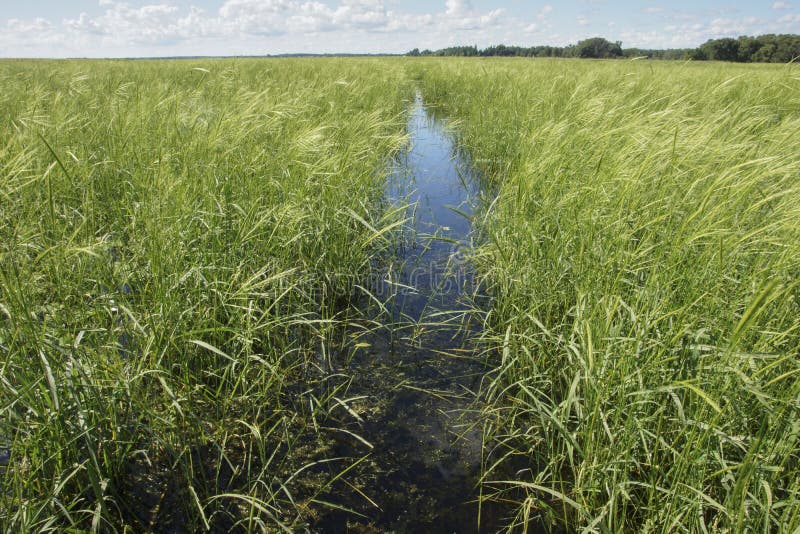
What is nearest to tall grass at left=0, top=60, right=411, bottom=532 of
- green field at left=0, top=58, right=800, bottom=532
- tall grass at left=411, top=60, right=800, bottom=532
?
green field at left=0, top=58, right=800, bottom=532

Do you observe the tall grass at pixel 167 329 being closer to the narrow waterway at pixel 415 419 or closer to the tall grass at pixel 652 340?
the narrow waterway at pixel 415 419

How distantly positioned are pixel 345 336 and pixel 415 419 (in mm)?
728

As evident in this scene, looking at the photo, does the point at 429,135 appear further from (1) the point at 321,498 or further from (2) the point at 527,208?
(1) the point at 321,498

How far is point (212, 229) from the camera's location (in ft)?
6.64

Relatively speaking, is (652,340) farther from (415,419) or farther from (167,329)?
(167,329)

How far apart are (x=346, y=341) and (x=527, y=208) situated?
1316 mm

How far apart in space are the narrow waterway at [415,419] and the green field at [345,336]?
93 mm

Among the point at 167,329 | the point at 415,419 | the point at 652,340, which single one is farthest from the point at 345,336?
the point at 652,340

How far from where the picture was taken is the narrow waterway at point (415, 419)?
59.9 inches

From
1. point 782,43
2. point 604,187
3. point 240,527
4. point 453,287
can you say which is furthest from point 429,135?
point 782,43

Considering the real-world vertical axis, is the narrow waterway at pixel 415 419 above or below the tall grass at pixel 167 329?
below

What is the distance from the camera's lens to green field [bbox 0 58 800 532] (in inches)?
47.1

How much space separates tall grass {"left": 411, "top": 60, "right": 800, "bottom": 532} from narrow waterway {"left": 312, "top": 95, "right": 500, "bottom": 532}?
0.14 metres

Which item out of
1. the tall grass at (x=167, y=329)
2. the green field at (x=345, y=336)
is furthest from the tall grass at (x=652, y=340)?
the tall grass at (x=167, y=329)
